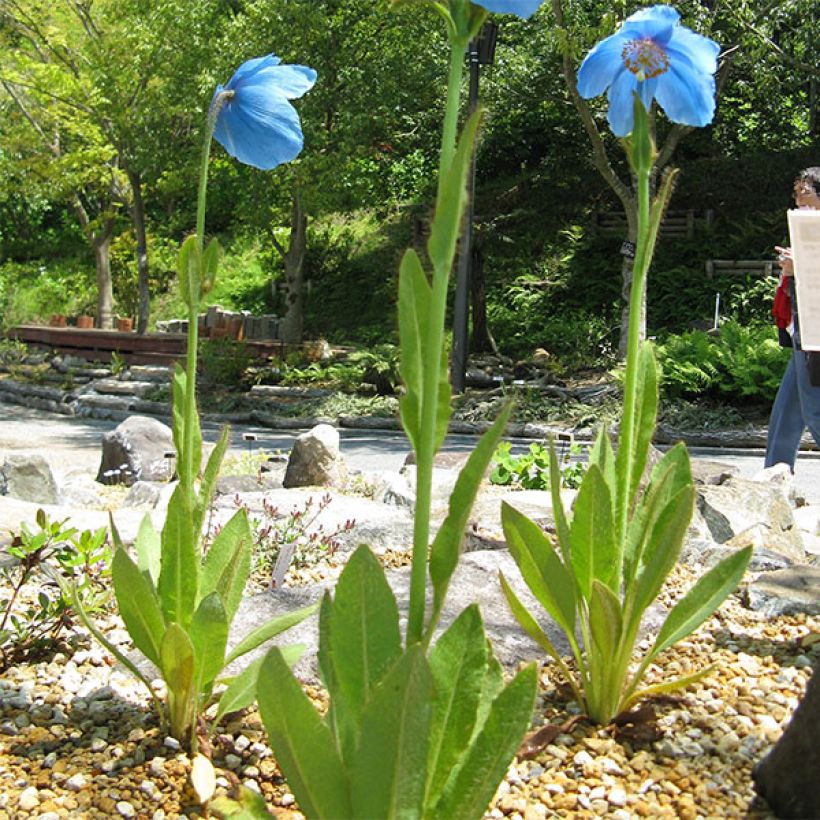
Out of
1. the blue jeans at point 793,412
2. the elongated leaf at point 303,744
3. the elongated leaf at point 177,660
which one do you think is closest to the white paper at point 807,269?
the blue jeans at point 793,412

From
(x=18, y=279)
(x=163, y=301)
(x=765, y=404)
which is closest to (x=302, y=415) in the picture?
(x=765, y=404)

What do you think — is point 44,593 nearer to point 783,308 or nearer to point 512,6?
point 512,6

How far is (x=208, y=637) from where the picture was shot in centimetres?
208

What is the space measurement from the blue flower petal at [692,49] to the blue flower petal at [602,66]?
0.12m

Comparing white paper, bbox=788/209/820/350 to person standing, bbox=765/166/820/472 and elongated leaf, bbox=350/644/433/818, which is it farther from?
elongated leaf, bbox=350/644/433/818

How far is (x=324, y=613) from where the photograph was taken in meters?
1.66

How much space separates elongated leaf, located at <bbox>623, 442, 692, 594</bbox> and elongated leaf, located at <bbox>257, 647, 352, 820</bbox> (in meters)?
1.00

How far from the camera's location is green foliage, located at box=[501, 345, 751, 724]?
2.15 m

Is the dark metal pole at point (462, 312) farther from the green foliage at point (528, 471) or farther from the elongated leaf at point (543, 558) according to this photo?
the elongated leaf at point (543, 558)

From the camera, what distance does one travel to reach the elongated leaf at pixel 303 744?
1442mm

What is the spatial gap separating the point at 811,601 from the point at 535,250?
60.4 ft

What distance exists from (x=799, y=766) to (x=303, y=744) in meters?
0.86

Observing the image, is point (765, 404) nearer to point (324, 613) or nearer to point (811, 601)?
point (811, 601)

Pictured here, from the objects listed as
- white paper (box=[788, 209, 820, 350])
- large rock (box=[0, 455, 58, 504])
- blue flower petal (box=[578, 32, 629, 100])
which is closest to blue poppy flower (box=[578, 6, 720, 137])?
blue flower petal (box=[578, 32, 629, 100])
